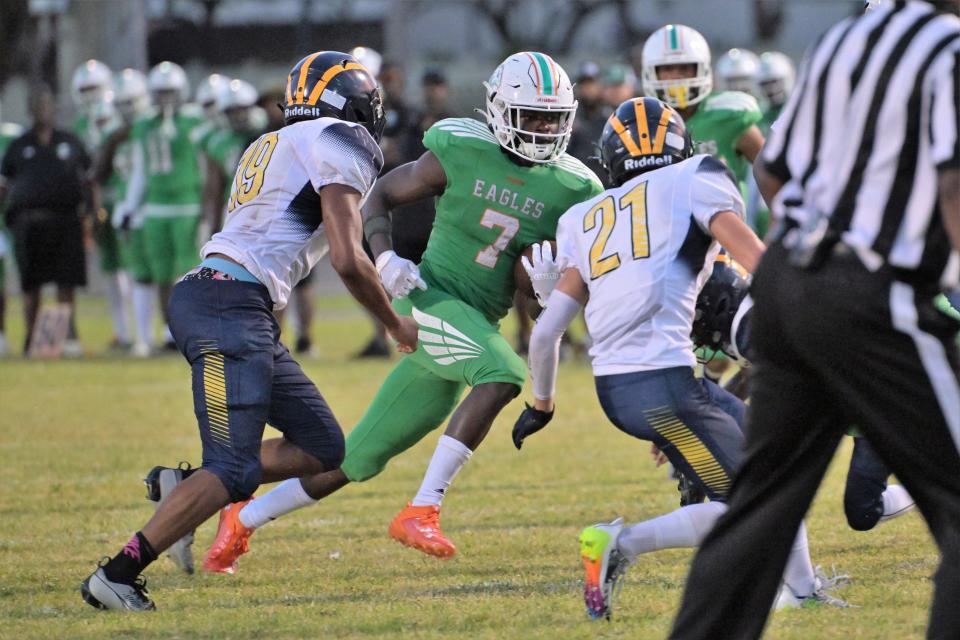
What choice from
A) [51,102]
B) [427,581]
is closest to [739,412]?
[427,581]

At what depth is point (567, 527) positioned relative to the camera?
6.60 meters

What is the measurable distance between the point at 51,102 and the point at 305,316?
3.09 metres

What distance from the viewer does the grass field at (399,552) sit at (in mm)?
4863

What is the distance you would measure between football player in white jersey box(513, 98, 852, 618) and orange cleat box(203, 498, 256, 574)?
1520 millimetres

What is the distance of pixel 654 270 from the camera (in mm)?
4914

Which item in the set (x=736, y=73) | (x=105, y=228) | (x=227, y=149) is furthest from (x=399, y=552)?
(x=105, y=228)

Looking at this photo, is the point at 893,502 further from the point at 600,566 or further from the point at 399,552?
the point at 399,552

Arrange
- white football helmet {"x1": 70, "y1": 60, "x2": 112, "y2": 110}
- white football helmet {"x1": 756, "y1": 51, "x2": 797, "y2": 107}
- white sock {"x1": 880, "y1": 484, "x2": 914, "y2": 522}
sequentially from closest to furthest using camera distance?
white sock {"x1": 880, "y1": 484, "x2": 914, "y2": 522} < white football helmet {"x1": 756, "y1": 51, "x2": 797, "y2": 107} < white football helmet {"x1": 70, "y1": 60, "x2": 112, "y2": 110}

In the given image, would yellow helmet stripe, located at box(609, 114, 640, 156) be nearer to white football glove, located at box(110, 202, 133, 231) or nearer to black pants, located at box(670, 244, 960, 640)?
black pants, located at box(670, 244, 960, 640)

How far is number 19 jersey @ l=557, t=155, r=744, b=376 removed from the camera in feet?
16.0

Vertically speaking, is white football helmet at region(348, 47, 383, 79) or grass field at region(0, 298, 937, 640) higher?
white football helmet at region(348, 47, 383, 79)

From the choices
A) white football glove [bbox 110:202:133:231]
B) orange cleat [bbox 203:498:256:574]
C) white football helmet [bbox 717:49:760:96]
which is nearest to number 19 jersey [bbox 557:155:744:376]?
orange cleat [bbox 203:498:256:574]

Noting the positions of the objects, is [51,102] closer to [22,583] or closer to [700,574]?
[22,583]

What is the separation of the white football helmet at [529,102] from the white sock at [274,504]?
154cm
